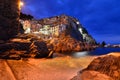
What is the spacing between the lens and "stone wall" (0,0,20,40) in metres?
23.1

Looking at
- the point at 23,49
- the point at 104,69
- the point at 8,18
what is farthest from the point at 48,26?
the point at 104,69

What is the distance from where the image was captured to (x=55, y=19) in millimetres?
64312

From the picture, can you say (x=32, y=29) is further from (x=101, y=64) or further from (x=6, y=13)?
(x=101, y=64)

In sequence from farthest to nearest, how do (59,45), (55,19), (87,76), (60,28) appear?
(55,19)
(60,28)
(59,45)
(87,76)

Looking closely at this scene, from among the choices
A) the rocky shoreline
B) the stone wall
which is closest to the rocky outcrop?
the rocky shoreline

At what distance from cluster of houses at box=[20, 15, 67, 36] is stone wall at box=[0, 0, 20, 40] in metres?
27.9

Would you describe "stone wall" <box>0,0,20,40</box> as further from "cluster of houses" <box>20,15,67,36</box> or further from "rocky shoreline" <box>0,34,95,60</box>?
"cluster of houses" <box>20,15,67,36</box>

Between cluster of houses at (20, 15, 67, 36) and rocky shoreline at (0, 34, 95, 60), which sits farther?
cluster of houses at (20, 15, 67, 36)

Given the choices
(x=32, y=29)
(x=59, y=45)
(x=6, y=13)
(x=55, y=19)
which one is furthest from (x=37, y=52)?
(x=55, y=19)

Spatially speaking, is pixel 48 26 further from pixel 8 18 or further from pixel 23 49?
pixel 23 49

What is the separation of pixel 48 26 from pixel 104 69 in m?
50.6

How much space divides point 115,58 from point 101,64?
0.90m

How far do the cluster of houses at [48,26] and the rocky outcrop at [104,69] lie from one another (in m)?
44.1

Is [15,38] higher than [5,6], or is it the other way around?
[5,6]
